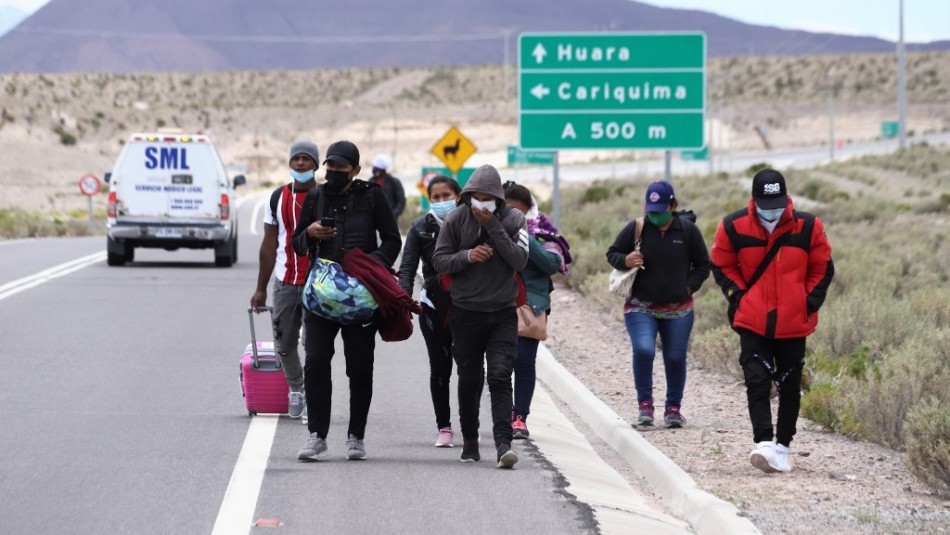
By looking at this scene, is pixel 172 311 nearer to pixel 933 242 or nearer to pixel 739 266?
pixel 739 266

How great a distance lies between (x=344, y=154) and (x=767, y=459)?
2.97 metres

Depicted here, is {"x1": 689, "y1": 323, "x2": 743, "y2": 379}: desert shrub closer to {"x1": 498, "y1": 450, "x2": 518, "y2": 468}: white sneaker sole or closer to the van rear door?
{"x1": 498, "y1": 450, "x2": 518, "y2": 468}: white sneaker sole

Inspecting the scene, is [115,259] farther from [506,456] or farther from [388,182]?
[506,456]

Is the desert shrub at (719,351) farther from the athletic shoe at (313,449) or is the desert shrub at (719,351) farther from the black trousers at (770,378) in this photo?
the athletic shoe at (313,449)

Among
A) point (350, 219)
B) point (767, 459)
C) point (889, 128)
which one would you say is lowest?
point (767, 459)

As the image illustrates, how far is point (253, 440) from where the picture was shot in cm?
1002

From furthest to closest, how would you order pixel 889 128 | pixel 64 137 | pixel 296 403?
pixel 889 128 < pixel 64 137 < pixel 296 403

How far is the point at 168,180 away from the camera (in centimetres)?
2578

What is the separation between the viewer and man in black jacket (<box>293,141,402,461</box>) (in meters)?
9.07

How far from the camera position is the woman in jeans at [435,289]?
9.80 m

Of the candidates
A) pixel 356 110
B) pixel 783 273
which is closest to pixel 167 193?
pixel 783 273

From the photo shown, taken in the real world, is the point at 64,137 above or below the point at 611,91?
above

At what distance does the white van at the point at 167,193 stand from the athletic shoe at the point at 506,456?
17211 millimetres

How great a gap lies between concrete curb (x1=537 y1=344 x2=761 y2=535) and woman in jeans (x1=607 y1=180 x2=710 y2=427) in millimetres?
400
